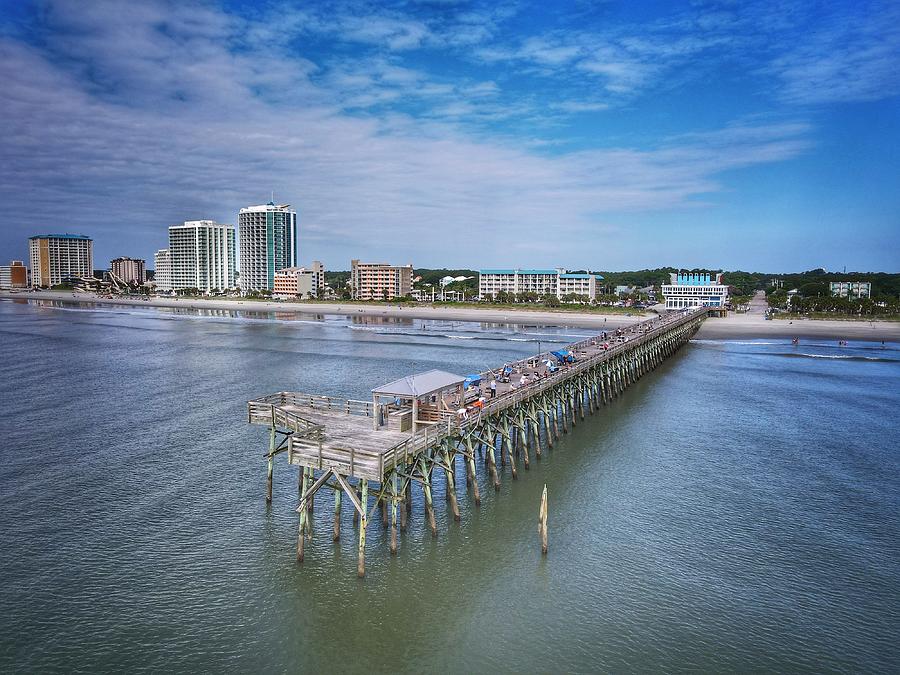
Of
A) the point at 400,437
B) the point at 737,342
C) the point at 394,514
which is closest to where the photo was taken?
the point at 394,514

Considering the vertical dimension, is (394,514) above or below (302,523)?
above

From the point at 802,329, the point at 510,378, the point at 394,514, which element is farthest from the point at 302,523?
the point at 802,329

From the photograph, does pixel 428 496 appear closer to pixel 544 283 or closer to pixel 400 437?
pixel 400 437

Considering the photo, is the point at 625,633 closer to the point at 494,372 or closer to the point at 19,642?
the point at 19,642

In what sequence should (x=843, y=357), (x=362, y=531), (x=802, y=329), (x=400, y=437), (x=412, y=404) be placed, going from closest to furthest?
(x=362, y=531) < (x=400, y=437) < (x=412, y=404) < (x=843, y=357) < (x=802, y=329)

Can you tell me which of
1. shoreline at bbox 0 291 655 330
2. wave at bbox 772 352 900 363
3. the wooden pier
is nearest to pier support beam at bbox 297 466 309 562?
the wooden pier

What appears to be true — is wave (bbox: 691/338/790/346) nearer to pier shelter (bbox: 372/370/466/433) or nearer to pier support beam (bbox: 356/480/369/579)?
pier shelter (bbox: 372/370/466/433)
